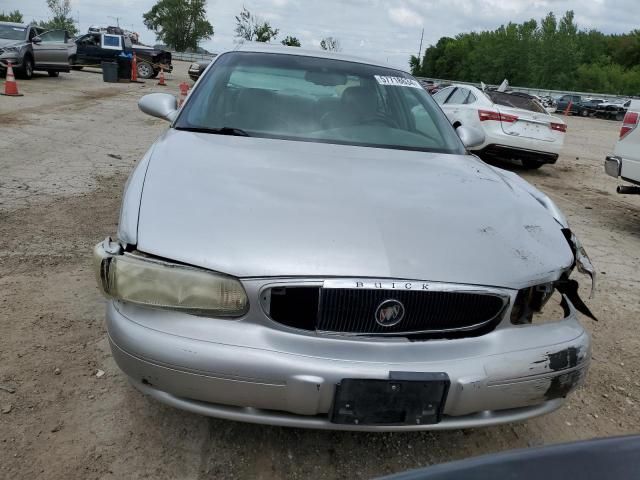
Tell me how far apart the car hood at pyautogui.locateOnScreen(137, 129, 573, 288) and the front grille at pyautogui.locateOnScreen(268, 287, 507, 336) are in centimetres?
7

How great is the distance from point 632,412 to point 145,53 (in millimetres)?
25343

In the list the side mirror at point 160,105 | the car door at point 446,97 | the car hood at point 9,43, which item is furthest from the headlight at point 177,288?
the car hood at point 9,43

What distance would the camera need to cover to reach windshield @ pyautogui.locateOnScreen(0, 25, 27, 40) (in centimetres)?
1586

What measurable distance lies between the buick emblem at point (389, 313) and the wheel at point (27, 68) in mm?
17542

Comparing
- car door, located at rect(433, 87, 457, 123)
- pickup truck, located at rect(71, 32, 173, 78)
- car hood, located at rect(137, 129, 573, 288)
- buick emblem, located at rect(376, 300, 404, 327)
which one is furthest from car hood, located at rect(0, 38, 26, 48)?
buick emblem, located at rect(376, 300, 404, 327)

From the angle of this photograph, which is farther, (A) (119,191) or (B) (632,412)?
(A) (119,191)

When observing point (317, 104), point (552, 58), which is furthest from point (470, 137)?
point (552, 58)

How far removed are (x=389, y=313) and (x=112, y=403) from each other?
1.32 meters

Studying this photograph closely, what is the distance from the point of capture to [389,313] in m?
1.82

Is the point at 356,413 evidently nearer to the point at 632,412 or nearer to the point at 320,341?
the point at 320,341

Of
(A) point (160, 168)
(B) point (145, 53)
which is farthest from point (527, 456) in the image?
(B) point (145, 53)

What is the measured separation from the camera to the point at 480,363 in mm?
1820

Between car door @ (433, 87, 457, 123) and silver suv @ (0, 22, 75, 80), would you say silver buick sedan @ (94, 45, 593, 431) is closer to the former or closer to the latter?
car door @ (433, 87, 457, 123)

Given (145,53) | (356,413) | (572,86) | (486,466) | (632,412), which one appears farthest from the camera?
(572,86)
